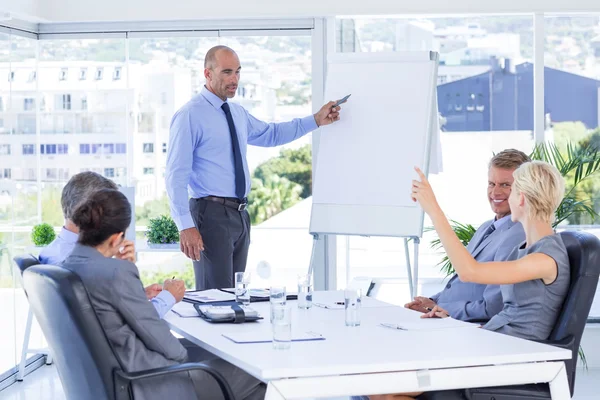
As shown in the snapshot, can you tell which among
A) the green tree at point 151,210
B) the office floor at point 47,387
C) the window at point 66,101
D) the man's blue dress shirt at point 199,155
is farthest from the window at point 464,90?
the window at point 66,101

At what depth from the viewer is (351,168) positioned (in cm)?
507

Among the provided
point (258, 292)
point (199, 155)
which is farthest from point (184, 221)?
point (258, 292)

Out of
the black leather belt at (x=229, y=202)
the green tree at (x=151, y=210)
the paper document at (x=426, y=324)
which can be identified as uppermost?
the black leather belt at (x=229, y=202)

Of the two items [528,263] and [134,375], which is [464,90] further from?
[134,375]

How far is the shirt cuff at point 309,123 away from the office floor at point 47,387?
7.13ft

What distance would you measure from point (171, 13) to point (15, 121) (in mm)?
1260

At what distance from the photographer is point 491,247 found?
3.80m

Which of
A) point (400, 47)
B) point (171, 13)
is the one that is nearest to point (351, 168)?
point (400, 47)

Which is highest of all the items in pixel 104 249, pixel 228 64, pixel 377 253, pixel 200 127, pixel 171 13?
pixel 171 13

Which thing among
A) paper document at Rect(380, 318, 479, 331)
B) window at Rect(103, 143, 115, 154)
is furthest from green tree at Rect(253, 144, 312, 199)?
paper document at Rect(380, 318, 479, 331)

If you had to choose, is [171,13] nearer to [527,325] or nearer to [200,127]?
[200,127]

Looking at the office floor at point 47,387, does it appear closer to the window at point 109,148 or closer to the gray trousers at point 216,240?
the gray trousers at point 216,240

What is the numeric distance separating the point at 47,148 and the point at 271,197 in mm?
1614

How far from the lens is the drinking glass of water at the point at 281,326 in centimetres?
285
